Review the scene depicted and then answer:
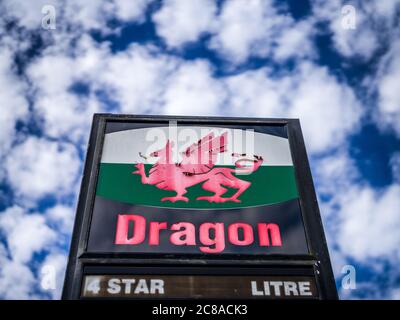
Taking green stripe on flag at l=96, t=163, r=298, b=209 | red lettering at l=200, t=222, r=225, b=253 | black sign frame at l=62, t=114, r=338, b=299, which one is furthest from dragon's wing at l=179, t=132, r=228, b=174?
black sign frame at l=62, t=114, r=338, b=299

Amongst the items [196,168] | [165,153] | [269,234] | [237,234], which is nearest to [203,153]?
[196,168]

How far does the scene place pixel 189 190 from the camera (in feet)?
14.8

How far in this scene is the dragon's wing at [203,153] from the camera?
4.77m

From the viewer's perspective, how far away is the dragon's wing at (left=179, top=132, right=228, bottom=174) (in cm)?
477

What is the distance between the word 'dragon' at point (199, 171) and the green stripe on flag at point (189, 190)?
0.05 meters

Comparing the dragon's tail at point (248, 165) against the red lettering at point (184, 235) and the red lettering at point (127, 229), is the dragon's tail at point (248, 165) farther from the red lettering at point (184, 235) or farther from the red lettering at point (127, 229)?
the red lettering at point (127, 229)

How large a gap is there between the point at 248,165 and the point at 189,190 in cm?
75

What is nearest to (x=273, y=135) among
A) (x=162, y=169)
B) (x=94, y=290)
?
(x=162, y=169)

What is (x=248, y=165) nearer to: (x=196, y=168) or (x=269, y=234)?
(x=196, y=168)

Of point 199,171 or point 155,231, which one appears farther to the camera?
point 199,171

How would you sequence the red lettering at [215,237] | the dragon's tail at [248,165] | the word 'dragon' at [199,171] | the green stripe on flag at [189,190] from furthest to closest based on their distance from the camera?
the dragon's tail at [248,165]
the word 'dragon' at [199,171]
the green stripe on flag at [189,190]
the red lettering at [215,237]

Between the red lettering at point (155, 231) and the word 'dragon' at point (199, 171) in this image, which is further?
the word 'dragon' at point (199, 171)

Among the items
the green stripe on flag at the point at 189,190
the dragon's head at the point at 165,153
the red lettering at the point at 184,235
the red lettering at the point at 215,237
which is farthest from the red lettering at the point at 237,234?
the dragon's head at the point at 165,153

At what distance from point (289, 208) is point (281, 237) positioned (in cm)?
35
